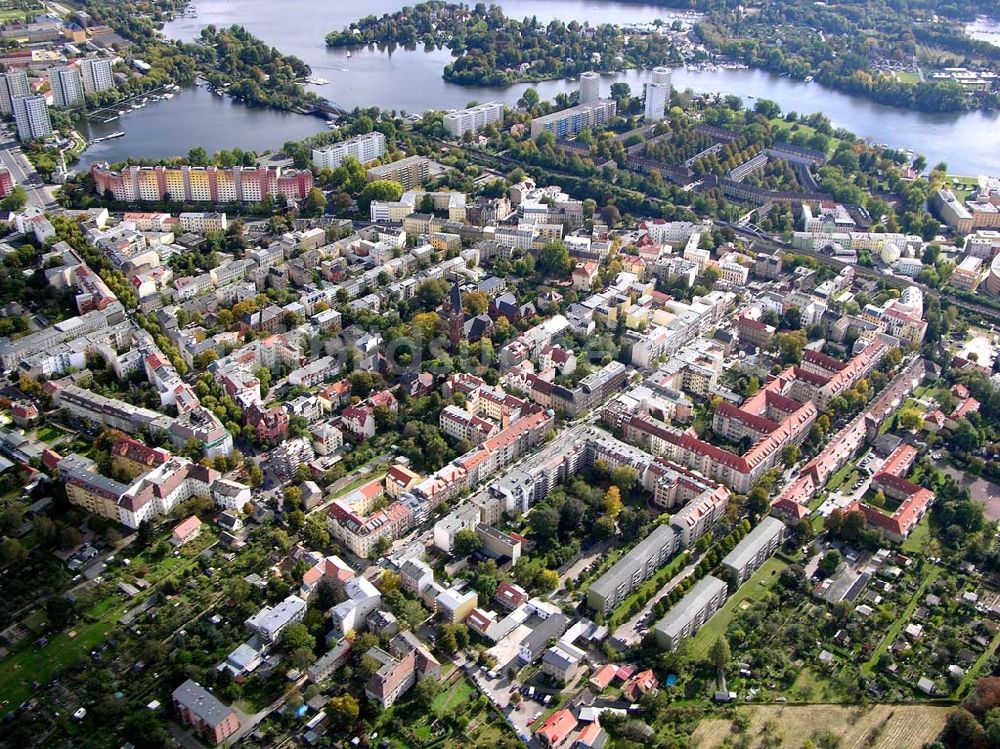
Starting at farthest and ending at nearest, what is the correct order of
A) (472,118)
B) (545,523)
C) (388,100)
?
(388,100) → (472,118) → (545,523)

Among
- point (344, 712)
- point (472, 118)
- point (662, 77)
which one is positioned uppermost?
point (662, 77)

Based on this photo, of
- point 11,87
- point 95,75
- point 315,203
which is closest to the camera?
point 315,203

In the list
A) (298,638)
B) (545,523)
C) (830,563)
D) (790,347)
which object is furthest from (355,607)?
(790,347)

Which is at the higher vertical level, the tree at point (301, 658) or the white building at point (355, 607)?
the white building at point (355, 607)

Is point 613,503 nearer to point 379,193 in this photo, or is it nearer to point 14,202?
point 379,193

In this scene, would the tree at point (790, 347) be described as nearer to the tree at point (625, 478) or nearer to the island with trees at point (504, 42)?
the tree at point (625, 478)

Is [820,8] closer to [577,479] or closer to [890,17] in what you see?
[890,17]

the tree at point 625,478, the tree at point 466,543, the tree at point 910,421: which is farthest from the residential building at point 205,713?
the tree at point 910,421
